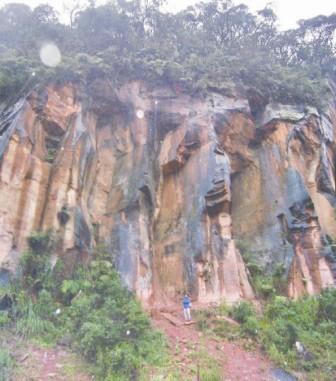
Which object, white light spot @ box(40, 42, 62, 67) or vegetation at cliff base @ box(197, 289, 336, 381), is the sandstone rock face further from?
white light spot @ box(40, 42, 62, 67)

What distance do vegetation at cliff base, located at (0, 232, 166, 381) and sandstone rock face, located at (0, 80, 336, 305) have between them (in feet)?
2.33

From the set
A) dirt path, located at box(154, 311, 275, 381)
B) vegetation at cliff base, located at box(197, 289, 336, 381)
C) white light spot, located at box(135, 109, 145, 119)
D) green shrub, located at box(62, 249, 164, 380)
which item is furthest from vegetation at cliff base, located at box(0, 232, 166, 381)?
white light spot, located at box(135, 109, 145, 119)

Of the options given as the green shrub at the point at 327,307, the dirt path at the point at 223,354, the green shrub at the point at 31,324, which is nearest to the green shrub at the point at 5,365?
the green shrub at the point at 31,324

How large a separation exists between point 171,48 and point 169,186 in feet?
32.1

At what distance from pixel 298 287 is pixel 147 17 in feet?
65.3

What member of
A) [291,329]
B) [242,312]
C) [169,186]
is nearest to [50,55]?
[169,186]

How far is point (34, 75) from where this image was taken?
16.0 meters

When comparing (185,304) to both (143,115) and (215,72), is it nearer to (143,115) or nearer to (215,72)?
(143,115)

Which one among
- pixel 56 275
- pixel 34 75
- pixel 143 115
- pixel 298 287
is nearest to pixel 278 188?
pixel 298 287

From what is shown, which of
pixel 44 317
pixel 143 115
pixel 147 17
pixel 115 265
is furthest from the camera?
pixel 147 17

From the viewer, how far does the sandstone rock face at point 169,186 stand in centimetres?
1320

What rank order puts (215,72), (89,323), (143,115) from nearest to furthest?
(89,323)
(143,115)
(215,72)

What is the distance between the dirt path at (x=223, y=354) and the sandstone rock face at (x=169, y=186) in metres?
2.17

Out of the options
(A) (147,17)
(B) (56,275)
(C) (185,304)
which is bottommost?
(C) (185,304)
